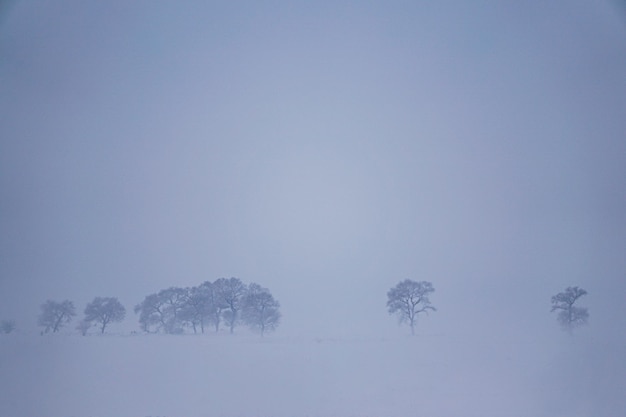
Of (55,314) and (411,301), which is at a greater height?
(411,301)

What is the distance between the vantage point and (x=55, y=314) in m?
35.6

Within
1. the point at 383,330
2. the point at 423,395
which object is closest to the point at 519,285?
the point at 383,330

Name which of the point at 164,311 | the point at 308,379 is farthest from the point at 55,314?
the point at 308,379

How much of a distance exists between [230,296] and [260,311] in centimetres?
358

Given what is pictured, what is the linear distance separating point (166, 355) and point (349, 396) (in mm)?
13283

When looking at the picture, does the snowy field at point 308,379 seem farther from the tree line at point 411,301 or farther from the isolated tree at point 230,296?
the isolated tree at point 230,296

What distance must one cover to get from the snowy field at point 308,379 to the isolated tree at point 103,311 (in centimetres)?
822

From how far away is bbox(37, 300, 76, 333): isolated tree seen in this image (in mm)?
35094

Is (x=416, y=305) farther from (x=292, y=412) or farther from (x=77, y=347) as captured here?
(x=77, y=347)

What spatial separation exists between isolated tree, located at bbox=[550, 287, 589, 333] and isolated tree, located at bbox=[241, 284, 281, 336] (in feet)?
89.8

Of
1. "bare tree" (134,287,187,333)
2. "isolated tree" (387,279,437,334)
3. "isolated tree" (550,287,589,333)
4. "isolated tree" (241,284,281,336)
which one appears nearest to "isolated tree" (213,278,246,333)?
"isolated tree" (241,284,281,336)

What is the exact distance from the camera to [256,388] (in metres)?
19.3

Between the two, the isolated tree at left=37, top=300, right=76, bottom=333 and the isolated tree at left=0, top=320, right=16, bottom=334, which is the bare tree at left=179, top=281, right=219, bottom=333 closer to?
the isolated tree at left=37, top=300, right=76, bottom=333

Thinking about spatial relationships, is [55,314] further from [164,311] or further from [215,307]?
[215,307]
